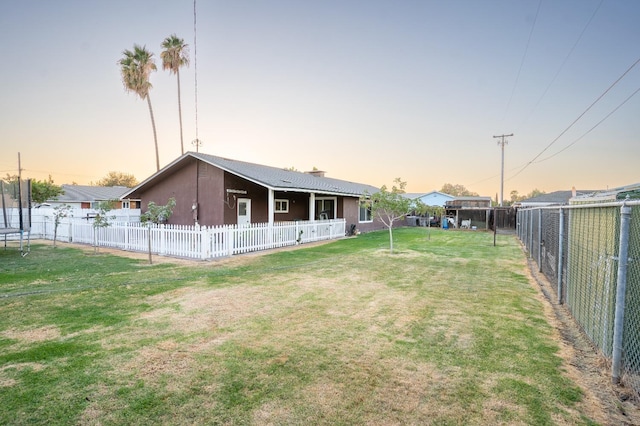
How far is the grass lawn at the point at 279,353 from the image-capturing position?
8.49 ft

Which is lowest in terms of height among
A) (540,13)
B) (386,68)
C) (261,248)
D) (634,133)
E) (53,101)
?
(261,248)

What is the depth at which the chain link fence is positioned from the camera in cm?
301

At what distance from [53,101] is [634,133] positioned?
1226 inches

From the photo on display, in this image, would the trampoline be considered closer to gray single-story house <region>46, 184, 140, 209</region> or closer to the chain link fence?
the chain link fence

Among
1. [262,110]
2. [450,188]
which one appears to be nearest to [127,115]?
[262,110]

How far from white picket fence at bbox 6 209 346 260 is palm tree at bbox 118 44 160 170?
15269 mm

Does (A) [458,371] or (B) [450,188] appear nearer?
(A) [458,371]

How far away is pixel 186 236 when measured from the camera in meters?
11.0

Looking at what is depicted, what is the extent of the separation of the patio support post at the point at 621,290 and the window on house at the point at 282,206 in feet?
52.4

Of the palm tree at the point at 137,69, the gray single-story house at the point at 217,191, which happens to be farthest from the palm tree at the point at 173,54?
the gray single-story house at the point at 217,191

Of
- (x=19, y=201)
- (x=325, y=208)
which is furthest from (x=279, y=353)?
(x=325, y=208)

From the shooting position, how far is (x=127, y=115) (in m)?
22.5

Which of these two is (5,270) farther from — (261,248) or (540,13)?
(540,13)

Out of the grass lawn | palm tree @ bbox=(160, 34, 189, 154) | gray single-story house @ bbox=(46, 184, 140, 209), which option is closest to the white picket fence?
the grass lawn
